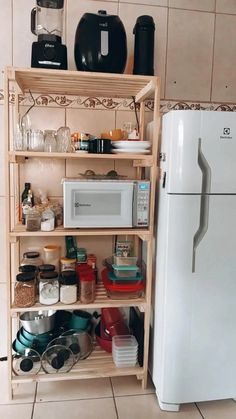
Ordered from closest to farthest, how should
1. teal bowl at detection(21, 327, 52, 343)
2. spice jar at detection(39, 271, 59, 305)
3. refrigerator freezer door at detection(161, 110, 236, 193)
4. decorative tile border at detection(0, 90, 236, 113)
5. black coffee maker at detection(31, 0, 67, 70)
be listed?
refrigerator freezer door at detection(161, 110, 236, 193), black coffee maker at detection(31, 0, 67, 70), spice jar at detection(39, 271, 59, 305), teal bowl at detection(21, 327, 52, 343), decorative tile border at detection(0, 90, 236, 113)

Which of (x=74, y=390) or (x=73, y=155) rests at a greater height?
(x=73, y=155)

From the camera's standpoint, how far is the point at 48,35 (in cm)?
153

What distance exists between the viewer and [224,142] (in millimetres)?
1414

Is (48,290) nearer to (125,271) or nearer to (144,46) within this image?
(125,271)

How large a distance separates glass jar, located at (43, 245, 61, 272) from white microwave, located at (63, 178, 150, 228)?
371mm

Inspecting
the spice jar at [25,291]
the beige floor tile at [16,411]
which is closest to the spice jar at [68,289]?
the spice jar at [25,291]

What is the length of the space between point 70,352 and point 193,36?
182 centimetres

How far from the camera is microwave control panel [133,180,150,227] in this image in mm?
1567

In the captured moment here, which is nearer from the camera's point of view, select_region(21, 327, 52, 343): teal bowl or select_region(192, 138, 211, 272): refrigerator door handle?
select_region(192, 138, 211, 272): refrigerator door handle

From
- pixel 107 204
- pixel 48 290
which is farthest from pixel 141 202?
pixel 48 290

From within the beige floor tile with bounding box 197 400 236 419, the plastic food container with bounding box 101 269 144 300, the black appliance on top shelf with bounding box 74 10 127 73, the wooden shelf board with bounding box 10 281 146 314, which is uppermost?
the black appliance on top shelf with bounding box 74 10 127 73

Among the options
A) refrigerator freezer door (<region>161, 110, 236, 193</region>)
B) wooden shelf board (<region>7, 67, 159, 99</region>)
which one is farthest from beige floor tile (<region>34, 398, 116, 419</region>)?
wooden shelf board (<region>7, 67, 159, 99</region>)

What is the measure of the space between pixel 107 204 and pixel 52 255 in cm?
51

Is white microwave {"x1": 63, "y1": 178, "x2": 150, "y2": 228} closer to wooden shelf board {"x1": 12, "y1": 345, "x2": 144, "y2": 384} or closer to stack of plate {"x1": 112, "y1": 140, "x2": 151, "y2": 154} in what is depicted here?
stack of plate {"x1": 112, "y1": 140, "x2": 151, "y2": 154}
